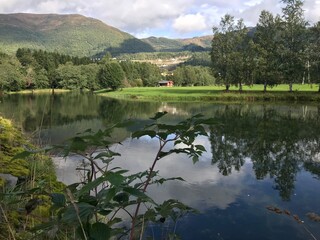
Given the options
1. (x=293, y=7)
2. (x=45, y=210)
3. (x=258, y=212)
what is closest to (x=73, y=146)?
(x=45, y=210)

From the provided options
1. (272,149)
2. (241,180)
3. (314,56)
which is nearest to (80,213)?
(241,180)

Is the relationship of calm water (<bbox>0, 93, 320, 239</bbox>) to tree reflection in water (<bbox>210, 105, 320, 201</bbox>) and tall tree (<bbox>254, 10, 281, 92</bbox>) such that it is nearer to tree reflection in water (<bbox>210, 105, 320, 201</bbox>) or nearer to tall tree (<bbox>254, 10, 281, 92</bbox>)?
tree reflection in water (<bbox>210, 105, 320, 201</bbox>)

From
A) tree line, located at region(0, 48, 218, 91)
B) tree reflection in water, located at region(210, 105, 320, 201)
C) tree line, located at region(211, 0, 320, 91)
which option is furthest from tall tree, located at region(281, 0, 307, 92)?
tree reflection in water, located at region(210, 105, 320, 201)

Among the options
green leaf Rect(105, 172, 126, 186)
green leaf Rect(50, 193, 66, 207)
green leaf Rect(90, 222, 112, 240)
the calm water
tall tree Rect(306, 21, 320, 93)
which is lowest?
the calm water

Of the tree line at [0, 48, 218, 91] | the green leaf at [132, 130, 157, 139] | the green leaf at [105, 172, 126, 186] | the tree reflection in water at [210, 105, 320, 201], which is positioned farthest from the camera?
the tree line at [0, 48, 218, 91]

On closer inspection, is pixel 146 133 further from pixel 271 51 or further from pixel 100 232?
pixel 271 51

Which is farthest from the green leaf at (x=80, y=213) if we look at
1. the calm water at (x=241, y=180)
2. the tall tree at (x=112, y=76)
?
the tall tree at (x=112, y=76)

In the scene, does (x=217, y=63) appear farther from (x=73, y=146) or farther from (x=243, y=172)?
(x=73, y=146)

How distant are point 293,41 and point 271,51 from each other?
13.4 ft

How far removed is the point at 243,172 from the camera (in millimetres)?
14836

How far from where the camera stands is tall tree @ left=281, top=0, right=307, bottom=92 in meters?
56.3

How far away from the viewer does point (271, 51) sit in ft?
196

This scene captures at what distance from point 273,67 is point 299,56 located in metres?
4.58

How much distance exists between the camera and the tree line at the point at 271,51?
55875 mm
